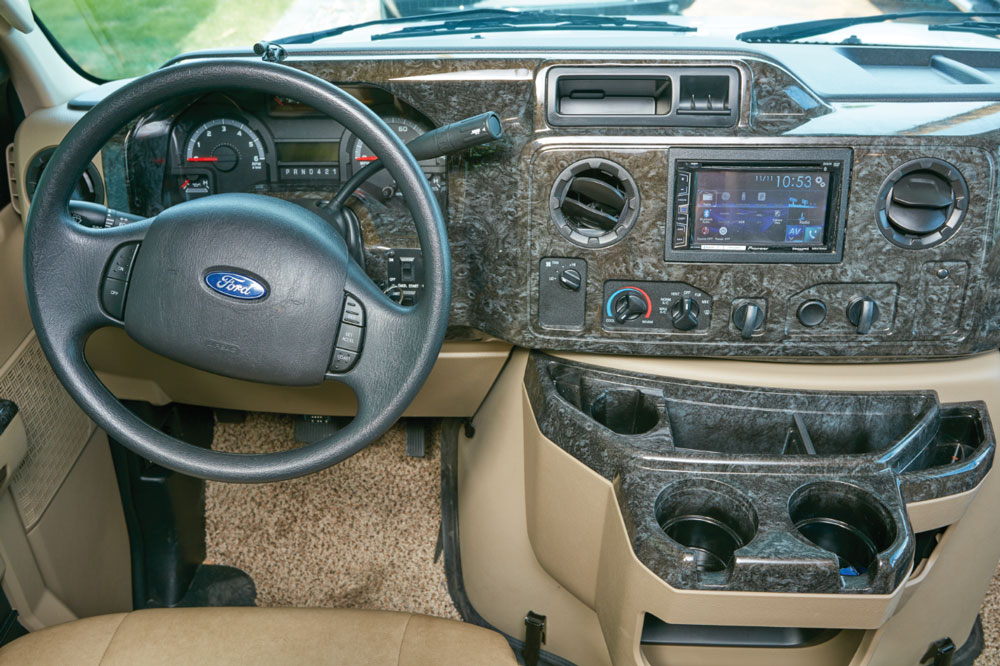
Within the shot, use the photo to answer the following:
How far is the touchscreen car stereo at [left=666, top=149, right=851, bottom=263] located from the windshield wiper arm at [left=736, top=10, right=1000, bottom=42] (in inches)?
18.0

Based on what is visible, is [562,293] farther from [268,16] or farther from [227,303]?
[268,16]

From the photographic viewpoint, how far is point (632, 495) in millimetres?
1265

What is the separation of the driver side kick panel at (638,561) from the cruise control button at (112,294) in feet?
2.29

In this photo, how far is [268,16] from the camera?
1.75 meters

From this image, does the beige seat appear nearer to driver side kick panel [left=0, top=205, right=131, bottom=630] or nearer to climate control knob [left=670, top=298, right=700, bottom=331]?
driver side kick panel [left=0, top=205, right=131, bottom=630]

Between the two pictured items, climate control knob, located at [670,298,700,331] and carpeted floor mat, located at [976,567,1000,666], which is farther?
carpeted floor mat, located at [976,567,1000,666]

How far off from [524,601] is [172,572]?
852 millimetres

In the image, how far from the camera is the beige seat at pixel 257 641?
122 centimetres

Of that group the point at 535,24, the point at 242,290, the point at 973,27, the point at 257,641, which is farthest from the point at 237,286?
the point at 973,27

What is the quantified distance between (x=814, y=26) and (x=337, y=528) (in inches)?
60.3

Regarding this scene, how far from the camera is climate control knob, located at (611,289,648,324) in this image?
1.44 meters

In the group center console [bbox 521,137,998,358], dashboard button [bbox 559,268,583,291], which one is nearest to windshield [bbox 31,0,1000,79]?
center console [bbox 521,137,998,358]

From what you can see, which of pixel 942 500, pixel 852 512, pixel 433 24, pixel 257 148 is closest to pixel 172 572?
pixel 257 148

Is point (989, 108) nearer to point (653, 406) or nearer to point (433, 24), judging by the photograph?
point (653, 406)
